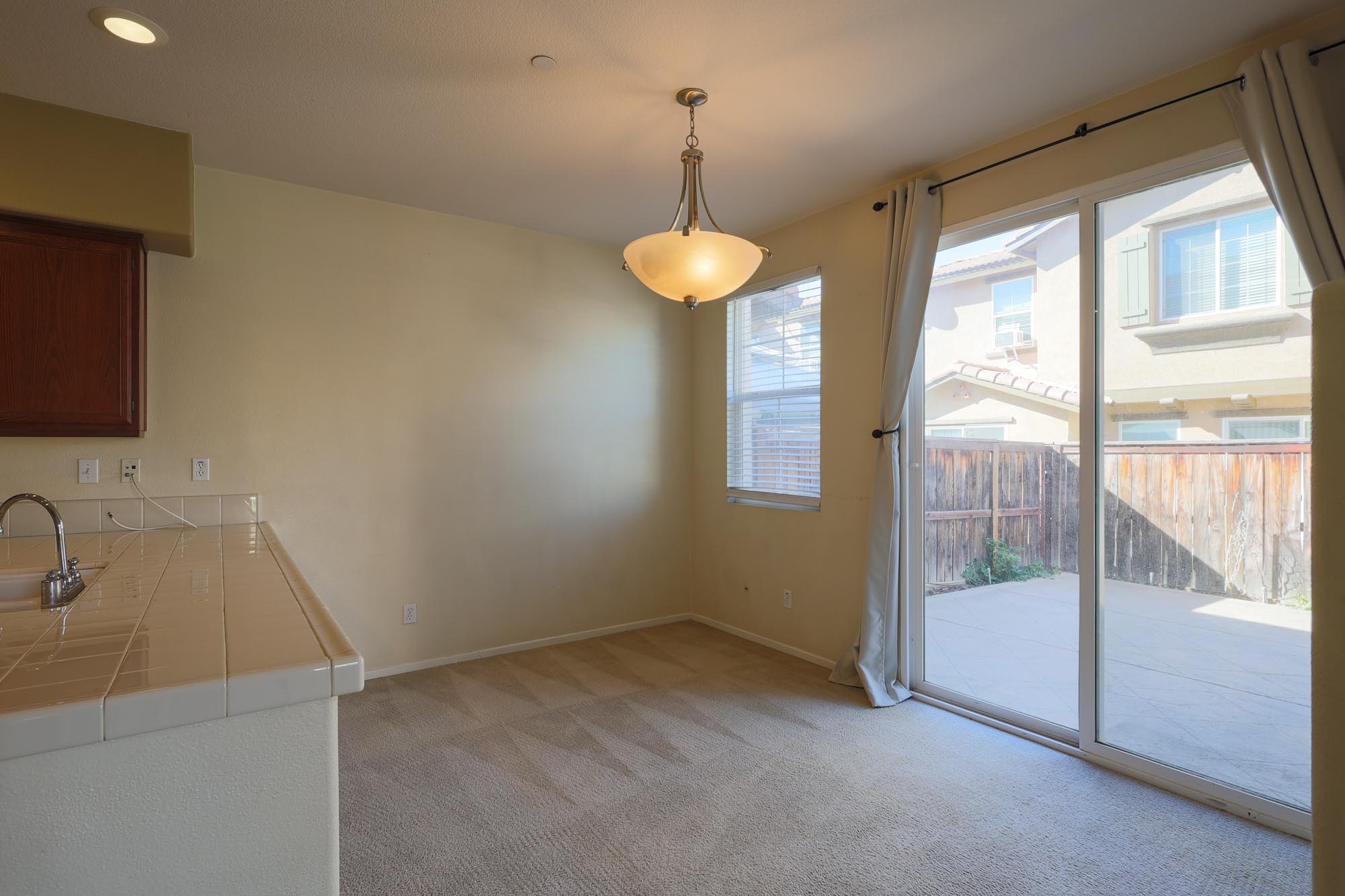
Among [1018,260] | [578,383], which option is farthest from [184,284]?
[1018,260]

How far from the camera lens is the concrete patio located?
2.22m

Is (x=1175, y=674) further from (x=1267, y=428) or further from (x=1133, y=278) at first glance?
(x=1133, y=278)

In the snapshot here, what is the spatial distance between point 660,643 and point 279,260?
3.03 meters

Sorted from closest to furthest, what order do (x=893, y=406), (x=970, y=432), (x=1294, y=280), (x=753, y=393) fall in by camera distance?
1. (x=1294, y=280)
2. (x=970, y=432)
3. (x=893, y=406)
4. (x=753, y=393)

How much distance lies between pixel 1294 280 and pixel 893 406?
59.0 inches

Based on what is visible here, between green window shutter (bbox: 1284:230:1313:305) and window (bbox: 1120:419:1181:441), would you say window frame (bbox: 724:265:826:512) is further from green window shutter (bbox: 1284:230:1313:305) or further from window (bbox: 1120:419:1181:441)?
green window shutter (bbox: 1284:230:1313:305)

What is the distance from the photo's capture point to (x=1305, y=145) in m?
2.02

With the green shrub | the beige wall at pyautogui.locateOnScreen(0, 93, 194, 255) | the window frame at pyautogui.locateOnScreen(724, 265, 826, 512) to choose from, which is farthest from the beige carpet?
the beige wall at pyautogui.locateOnScreen(0, 93, 194, 255)

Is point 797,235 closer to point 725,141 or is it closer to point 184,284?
point 725,141

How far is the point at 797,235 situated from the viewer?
4000mm

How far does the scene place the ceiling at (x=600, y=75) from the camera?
81.4 inches

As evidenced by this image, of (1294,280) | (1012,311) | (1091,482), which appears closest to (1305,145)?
(1294,280)

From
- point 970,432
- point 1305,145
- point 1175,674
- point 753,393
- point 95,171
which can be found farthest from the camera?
point 753,393

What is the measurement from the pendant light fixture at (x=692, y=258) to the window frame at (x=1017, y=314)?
1.30m
